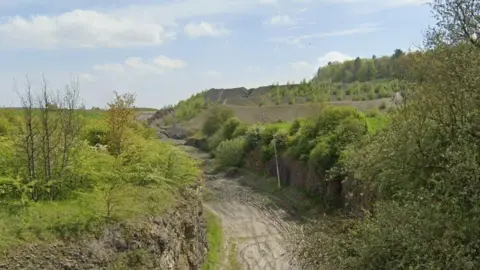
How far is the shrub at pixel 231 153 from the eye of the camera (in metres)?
50.8

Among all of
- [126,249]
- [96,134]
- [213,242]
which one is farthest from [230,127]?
[126,249]

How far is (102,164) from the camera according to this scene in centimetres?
1702

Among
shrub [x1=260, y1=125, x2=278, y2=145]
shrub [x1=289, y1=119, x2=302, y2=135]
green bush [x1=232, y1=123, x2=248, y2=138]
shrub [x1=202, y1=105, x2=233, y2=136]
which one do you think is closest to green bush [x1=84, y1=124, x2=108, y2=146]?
shrub [x1=289, y1=119, x2=302, y2=135]

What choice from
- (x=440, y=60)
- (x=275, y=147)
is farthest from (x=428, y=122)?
(x=275, y=147)

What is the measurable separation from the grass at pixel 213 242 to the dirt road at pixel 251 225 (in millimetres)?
381

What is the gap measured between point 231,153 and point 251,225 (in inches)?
783

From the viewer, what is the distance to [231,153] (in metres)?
51.3

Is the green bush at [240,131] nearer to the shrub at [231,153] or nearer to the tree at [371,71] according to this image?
the shrub at [231,153]

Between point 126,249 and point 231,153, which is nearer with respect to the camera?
point 126,249

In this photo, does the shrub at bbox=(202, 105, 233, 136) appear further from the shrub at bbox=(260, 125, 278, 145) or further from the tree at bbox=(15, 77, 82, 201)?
the tree at bbox=(15, 77, 82, 201)

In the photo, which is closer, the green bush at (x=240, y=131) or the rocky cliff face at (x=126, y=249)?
the rocky cliff face at (x=126, y=249)

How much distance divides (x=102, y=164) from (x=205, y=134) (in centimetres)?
5143

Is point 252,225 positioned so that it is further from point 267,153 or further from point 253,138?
point 253,138

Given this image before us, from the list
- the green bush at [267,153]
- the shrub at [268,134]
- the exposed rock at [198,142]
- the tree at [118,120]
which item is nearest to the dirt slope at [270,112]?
the exposed rock at [198,142]
